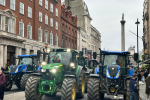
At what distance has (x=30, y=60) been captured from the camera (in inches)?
812

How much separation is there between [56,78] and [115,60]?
3.65 metres

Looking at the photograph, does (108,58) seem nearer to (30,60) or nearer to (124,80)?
(124,80)

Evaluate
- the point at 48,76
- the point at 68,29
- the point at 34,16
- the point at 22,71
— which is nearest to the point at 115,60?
the point at 48,76

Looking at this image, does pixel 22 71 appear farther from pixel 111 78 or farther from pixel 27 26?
pixel 27 26

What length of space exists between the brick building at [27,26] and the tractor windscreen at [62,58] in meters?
18.6

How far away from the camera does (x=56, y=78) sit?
1206cm

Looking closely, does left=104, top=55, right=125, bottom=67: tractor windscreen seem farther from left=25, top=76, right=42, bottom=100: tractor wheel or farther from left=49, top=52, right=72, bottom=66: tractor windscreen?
left=25, top=76, right=42, bottom=100: tractor wheel

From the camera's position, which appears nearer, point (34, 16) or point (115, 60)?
point (115, 60)

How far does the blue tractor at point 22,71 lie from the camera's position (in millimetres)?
18167

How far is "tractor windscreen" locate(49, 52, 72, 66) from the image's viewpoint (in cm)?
1326

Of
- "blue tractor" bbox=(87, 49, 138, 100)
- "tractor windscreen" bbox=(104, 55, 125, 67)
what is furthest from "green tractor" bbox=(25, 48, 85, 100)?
"tractor windscreen" bbox=(104, 55, 125, 67)

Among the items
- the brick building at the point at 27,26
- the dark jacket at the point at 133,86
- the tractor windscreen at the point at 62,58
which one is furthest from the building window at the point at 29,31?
the dark jacket at the point at 133,86

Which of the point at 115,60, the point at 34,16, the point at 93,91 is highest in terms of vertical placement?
the point at 34,16

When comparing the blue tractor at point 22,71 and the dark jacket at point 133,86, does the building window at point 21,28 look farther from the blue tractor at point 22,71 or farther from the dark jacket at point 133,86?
the dark jacket at point 133,86
